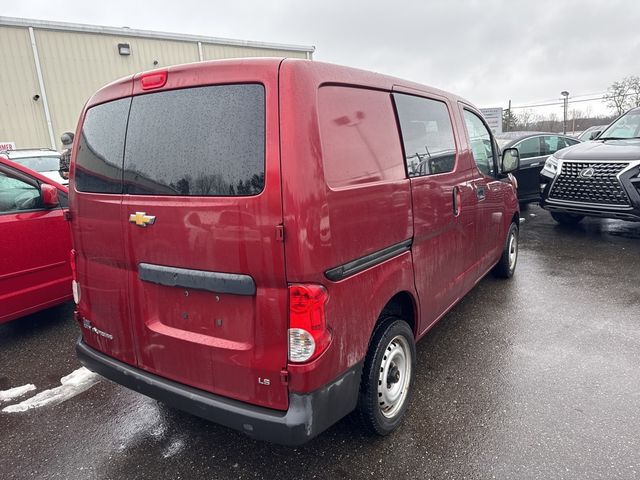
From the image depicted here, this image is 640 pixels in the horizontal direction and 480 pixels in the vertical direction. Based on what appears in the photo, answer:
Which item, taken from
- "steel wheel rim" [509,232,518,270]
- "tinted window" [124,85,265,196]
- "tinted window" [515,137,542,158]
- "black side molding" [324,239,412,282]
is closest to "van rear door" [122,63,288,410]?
"tinted window" [124,85,265,196]

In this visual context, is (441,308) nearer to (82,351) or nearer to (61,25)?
(82,351)

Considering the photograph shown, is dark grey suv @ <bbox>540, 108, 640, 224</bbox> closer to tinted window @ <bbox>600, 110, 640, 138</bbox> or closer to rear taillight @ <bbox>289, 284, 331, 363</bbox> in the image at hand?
tinted window @ <bbox>600, 110, 640, 138</bbox>

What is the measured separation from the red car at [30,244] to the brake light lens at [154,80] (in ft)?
7.52

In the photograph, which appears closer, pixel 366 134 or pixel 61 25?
pixel 366 134

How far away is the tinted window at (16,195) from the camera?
141 inches

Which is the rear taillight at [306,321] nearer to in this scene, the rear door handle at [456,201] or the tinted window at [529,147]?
the rear door handle at [456,201]

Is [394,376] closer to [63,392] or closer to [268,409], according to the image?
A: [268,409]

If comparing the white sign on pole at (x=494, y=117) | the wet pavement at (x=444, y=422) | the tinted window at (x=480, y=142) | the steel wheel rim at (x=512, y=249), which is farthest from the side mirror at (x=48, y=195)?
the white sign on pole at (x=494, y=117)

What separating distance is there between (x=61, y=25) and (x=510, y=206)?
1505 centimetres

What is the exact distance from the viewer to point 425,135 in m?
2.77

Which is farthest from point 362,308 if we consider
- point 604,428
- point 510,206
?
point 510,206

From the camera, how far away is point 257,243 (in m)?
1.75

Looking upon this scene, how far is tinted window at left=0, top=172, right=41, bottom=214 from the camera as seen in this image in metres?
3.58

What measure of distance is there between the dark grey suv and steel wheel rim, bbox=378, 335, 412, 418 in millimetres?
5004
